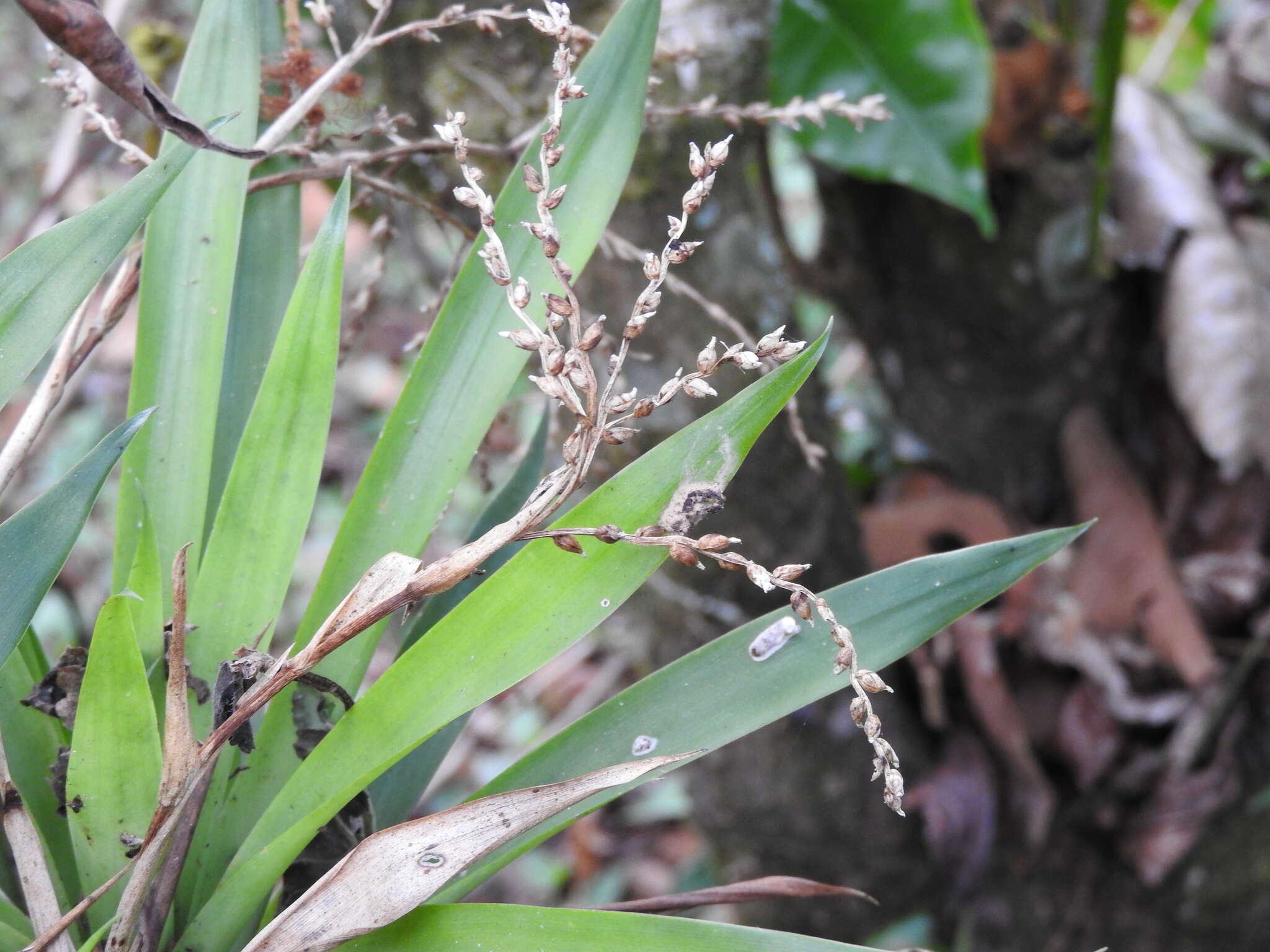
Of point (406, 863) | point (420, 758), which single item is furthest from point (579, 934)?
point (420, 758)

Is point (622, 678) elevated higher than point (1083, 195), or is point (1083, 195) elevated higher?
point (1083, 195)

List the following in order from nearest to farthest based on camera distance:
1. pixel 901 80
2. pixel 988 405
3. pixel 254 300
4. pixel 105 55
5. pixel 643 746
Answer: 1. pixel 105 55
2. pixel 643 746
3. pixel 254 300
4. pixel 901 80
5. pixel 988 405

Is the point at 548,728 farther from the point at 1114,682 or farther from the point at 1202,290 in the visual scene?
the point at 1202,290

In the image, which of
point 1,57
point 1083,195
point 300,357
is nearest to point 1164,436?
point 1083,195

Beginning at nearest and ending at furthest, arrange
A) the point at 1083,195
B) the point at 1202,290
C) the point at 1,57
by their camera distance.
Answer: the point at 1202,290 → the point at 1083,195 → the point at 1,57

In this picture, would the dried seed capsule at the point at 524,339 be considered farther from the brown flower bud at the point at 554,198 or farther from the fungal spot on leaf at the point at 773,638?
the fungal spot on leaf at the point at 773,638

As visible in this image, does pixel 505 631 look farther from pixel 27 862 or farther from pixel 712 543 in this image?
pixel 27 862
